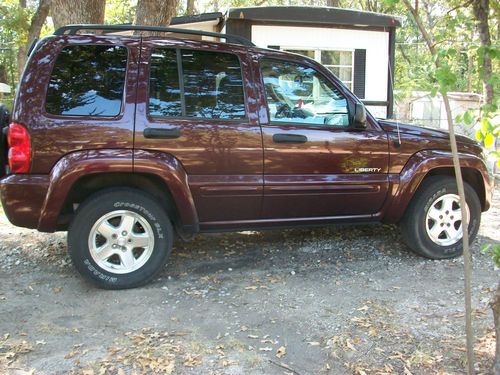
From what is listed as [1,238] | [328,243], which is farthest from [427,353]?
[1,238]

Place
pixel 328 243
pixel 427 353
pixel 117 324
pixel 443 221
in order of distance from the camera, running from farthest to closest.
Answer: pixel 328 243, pixel 443 221, pixel 117 324, pixel 427 353

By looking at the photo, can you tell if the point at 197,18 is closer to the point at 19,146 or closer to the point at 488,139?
the point at 19,146

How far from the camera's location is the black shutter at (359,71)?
12.4 meters

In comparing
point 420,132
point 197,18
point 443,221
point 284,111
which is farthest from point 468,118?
point 197,18

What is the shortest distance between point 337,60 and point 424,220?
8.39 m

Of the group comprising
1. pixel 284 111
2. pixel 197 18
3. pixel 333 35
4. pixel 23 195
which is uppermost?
pixel 197 18

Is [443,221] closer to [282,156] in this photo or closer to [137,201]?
[282,156]

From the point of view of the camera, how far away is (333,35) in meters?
12.2

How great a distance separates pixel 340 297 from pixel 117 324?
1.69 metres

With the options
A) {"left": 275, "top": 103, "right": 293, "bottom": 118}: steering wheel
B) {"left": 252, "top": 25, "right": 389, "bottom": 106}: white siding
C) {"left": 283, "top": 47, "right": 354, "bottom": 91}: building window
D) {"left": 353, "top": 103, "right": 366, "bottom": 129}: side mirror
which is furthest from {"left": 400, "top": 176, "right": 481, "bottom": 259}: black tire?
{"left": 283, "top": 47, "right": 354, "bottom": 91}: building window

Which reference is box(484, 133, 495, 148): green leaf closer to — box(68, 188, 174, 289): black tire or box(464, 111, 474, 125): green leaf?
box(464, 111, 474, 125): green leaf

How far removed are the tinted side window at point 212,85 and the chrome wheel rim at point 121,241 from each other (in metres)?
0.97

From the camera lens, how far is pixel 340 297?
13.4 ft

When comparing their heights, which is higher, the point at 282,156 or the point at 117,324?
the point at 282,156
